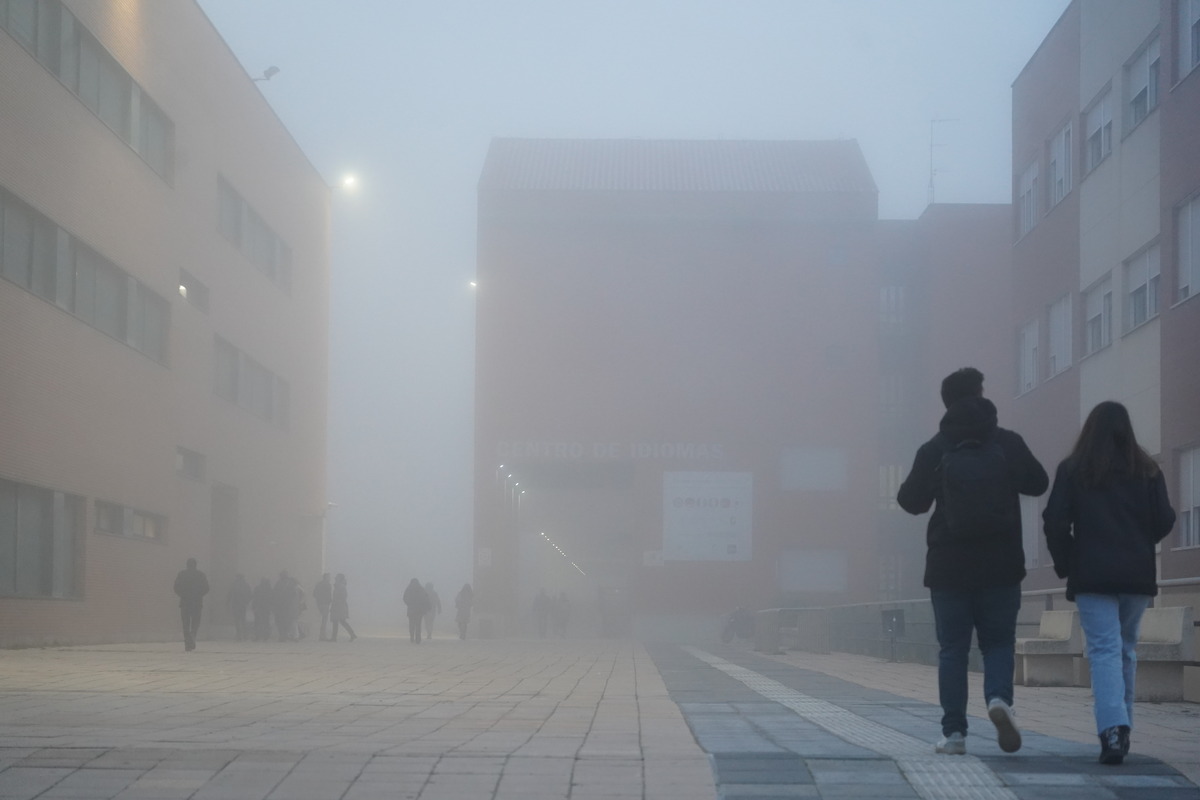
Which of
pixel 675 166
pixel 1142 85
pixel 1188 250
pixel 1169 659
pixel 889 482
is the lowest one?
pixel 1169 659

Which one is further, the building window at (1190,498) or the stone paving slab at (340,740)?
the building window at (1190,498)

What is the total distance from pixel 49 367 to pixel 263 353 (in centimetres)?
1550

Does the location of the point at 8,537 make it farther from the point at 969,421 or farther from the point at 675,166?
the point at 675,166

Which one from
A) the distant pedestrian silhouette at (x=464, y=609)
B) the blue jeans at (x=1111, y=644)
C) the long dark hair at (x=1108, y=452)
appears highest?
the long dark hair at (x=1108, y=452)

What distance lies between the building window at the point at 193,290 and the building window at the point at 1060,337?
723 inches

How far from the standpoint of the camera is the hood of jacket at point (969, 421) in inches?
290

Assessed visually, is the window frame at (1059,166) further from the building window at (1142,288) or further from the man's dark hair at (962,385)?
the man's dark hair at (962,385)

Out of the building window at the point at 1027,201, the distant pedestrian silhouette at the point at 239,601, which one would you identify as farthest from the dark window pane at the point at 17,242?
the building window at the point at 1027,201

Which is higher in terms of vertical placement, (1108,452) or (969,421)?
(969,421)

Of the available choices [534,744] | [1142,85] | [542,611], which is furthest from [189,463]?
[534,744]

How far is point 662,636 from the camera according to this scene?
54.3 meters

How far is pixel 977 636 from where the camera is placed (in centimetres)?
719

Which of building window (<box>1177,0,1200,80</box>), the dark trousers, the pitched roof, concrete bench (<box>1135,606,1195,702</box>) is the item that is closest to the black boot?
concrete bench (<box>1135,606,1195,702</box>)

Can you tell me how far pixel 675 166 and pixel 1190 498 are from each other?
3842 centimetres
